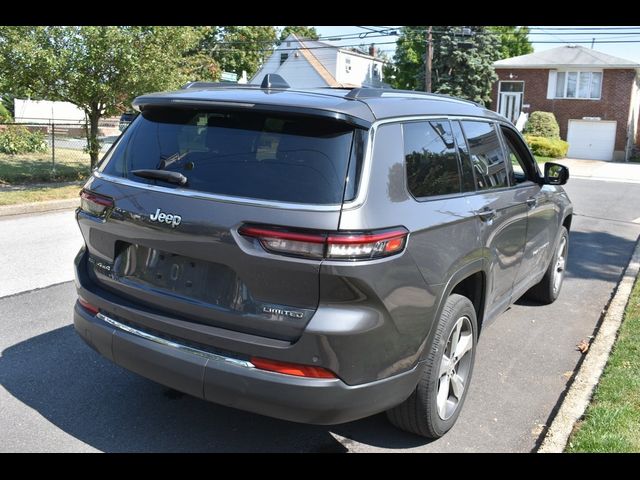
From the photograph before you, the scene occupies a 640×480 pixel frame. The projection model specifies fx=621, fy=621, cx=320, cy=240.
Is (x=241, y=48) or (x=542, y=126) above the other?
(x=241, y=48)

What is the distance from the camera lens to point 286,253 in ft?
8.99

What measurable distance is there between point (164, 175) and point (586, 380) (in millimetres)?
3238

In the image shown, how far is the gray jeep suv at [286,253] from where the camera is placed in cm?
277

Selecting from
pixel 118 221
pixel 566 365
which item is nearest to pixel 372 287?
pixel 118 221

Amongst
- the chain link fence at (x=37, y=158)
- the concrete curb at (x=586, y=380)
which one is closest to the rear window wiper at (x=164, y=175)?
the concrete curb at (x=586, y=380)

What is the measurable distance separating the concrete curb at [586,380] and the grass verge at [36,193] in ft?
31.1

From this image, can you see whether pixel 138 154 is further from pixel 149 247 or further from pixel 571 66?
pixel 571 66

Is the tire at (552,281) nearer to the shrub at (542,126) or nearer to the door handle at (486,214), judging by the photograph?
the door handle at (486,214)

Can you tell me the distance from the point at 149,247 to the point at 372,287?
3.80ft

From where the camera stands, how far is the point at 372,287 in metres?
2.79

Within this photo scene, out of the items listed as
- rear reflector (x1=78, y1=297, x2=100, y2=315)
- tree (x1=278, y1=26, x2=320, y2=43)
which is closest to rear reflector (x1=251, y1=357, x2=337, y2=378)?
rear reflector (x1=78, y1=297, x2=100, y2=315)

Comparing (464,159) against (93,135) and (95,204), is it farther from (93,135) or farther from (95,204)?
(93,135)

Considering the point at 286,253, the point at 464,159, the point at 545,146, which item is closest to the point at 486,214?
the point at 464,159

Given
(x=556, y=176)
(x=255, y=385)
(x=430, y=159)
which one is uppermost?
(x=430, y=159)
